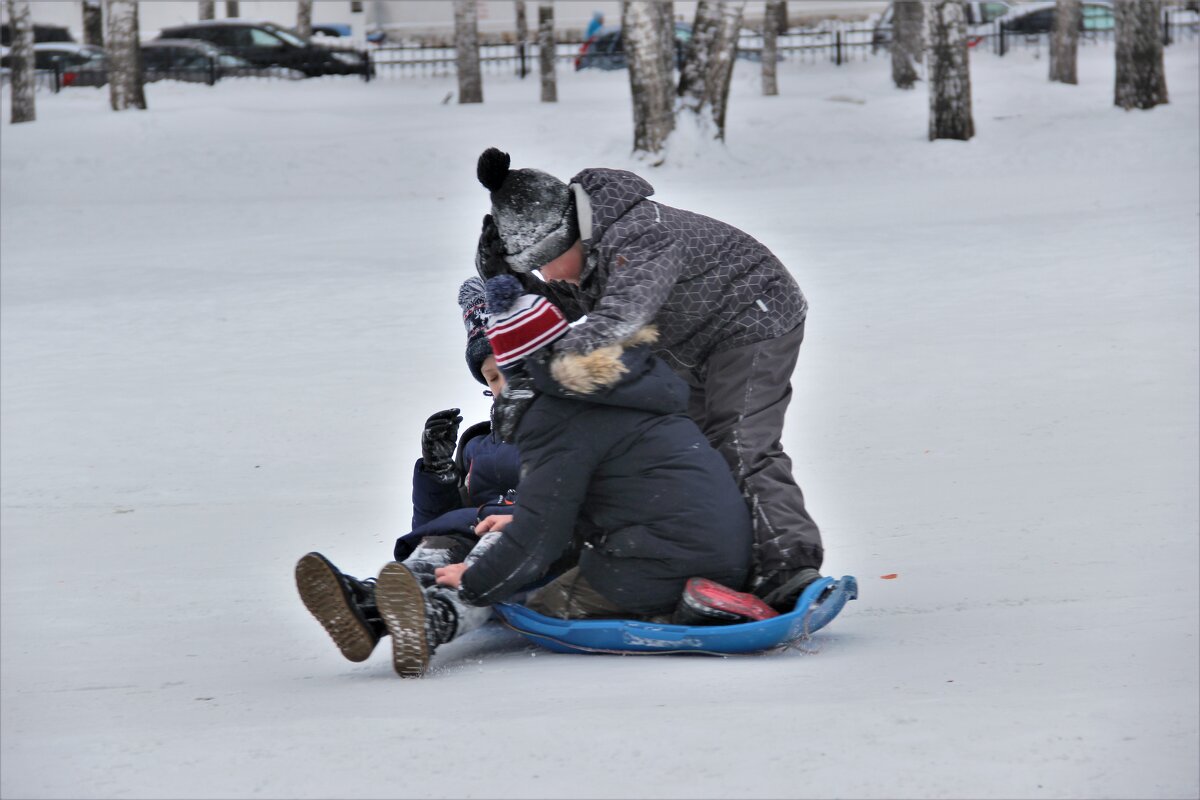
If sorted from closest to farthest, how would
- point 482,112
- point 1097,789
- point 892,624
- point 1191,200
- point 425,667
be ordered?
1. point 1097,789
2. point 425,667
3. point 892,624
4. point 1191,200
5. point 482,112

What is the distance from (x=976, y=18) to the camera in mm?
28906

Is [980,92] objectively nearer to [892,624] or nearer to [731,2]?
[731,2]

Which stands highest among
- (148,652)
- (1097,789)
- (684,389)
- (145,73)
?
(145,73)

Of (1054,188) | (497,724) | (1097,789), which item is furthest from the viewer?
(1054,188)

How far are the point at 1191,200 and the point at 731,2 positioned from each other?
610 centimetres

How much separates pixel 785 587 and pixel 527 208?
3.48 feet

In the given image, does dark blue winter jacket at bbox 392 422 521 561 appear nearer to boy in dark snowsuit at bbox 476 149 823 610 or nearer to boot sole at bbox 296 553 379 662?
boy in dark snowsuit at bbox 476 149 823 610

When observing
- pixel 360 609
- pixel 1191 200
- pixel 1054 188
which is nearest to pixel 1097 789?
pixel 360 609

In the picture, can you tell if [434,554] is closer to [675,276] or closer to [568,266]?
[568,266]

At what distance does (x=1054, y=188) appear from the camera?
43.1 feet

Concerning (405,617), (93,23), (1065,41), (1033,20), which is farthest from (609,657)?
(1033,20)

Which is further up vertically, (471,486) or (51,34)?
(51,34)

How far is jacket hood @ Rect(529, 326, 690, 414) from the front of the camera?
10.6 feet

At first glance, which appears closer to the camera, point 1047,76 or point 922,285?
Result: point 922,285
